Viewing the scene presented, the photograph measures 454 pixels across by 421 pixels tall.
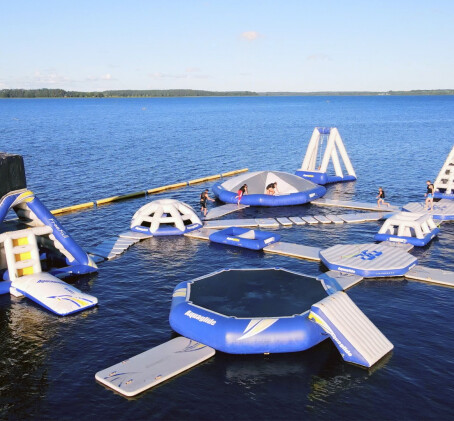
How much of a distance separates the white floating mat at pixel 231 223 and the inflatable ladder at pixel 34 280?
583 inches

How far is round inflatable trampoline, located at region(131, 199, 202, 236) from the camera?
124 ft

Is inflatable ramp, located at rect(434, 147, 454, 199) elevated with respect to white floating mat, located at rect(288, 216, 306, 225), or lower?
elevated

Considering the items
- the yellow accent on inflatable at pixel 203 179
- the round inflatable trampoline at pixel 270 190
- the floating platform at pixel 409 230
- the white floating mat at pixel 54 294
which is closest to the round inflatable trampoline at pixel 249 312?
the white floating mat at pixel 54 294

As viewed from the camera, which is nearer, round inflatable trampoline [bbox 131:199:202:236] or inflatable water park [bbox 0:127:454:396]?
inflatable water park [bbox 0:127:454:396]

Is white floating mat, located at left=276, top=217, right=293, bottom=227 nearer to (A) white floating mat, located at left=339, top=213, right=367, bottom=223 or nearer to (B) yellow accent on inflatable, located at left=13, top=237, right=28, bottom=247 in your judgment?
(A) white floating mat, located at left=339, top=213, right=367, bottom=223

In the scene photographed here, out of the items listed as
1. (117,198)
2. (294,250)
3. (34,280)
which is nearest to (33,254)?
(34,280)

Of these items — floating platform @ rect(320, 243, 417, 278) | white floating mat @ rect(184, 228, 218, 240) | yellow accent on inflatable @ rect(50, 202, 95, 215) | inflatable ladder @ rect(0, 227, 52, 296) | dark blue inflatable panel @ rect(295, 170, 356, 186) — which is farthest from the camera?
dark blue inflatable panel @ rect(295, 170, 356, 186)

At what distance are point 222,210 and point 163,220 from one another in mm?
8996

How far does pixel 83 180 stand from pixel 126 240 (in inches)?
1176

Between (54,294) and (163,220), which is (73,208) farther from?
(54,294)

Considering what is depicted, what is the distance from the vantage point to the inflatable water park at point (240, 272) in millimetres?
20125

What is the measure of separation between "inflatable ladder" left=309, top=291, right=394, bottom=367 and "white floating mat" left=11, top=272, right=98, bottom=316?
12022 millimetres

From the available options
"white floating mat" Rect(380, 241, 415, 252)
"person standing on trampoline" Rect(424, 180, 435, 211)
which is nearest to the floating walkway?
"person standing on trampoline" Rect(424, 180, 435, 211)

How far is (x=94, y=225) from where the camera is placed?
41.7 metres
